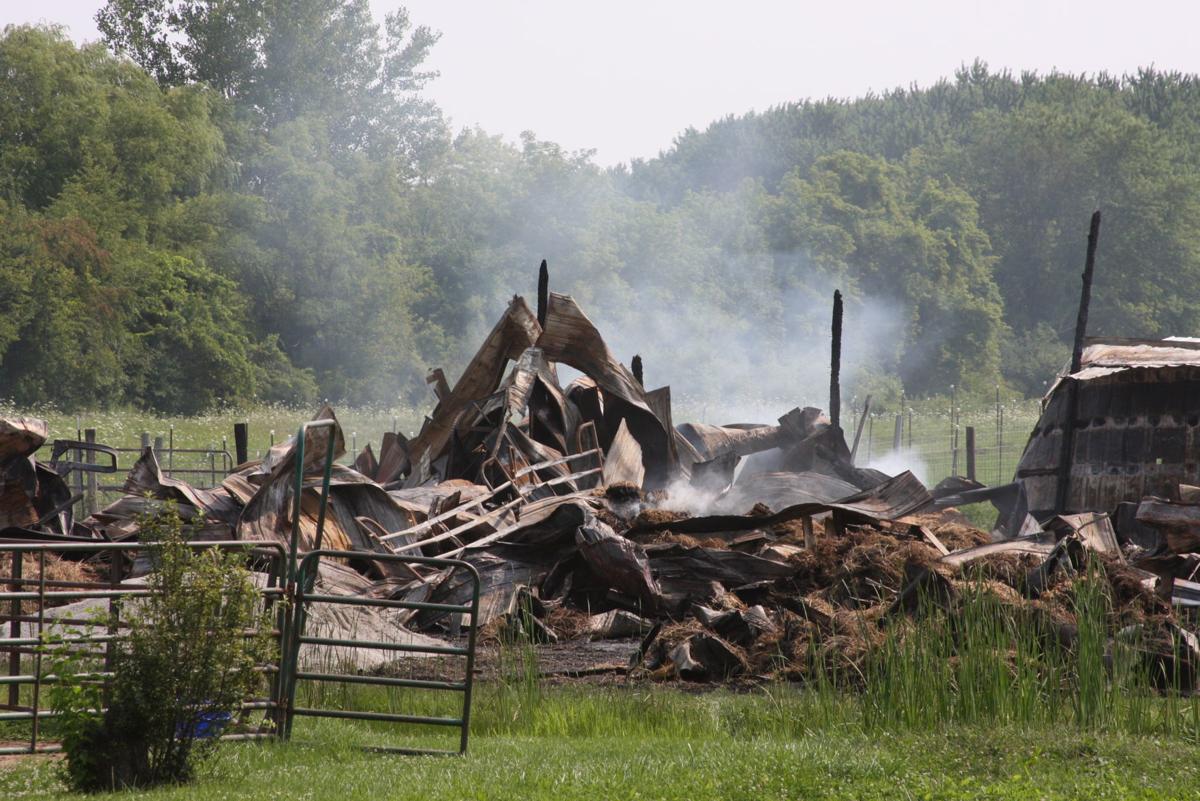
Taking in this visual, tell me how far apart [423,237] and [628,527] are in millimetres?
54629

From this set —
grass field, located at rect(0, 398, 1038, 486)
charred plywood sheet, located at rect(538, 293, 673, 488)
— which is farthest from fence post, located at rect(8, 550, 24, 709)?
grass field, located at rect(0, 398, 1038, 486)

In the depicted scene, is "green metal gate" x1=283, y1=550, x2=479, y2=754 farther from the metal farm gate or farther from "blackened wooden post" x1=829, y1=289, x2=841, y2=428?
"blackened wooden post" x1=829, y1=289, x2=841, y2=428

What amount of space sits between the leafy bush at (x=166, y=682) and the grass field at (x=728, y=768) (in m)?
0.23

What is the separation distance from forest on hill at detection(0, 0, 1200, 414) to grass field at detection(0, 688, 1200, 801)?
4226 centimetres

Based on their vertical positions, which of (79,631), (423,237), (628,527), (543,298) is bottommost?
(628,527)

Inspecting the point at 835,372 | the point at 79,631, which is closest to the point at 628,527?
the point at 835,372

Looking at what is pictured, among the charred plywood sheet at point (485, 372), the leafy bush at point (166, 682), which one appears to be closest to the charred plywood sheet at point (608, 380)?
the charred plywood sheet at point (485, 372)

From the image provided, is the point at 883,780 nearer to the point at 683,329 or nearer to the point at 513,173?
the point at 683,329

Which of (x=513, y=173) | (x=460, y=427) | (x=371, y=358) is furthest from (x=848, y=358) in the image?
(x=460, y=427)

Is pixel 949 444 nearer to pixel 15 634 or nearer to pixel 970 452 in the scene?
pixel 970 452

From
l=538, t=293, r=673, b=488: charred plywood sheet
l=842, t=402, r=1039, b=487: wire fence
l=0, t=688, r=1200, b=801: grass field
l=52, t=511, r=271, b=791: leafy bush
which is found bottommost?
l=842, t=402, r=1039, b=487: wire fence

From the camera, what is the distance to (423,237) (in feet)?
227

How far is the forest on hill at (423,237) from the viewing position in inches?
2087

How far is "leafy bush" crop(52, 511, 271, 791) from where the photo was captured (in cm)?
720
